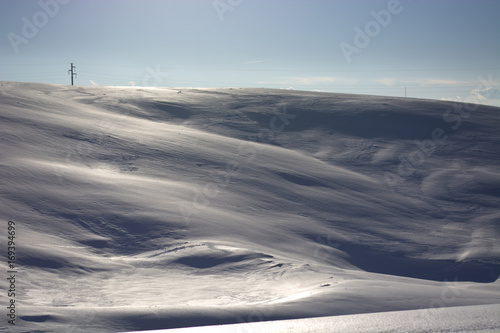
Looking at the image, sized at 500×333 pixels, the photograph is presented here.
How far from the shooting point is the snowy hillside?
4.99 metres

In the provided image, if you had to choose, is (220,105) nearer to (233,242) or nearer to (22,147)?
(22,147)

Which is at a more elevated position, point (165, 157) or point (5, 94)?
point (5, 94)

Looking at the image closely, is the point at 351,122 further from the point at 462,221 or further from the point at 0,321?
the point at 0,321

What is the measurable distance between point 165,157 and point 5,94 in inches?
210

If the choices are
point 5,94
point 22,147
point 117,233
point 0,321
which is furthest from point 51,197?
point 5,94

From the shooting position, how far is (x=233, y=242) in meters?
6.98

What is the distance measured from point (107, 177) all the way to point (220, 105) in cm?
823

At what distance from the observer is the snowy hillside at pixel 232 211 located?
16.4ft

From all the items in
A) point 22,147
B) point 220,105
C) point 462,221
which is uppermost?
point 220,105

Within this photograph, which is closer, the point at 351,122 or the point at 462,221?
the point at 462,221

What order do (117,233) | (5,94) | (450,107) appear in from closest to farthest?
(117,233) < (5,94) < (450,107)

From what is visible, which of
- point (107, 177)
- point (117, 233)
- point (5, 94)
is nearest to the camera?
point (117, 233)

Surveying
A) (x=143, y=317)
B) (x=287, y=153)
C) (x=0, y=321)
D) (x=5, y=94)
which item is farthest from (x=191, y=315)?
(x=5, y=94)

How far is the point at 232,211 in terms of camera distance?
8.29m
